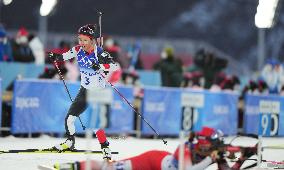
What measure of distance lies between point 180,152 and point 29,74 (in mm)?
11550

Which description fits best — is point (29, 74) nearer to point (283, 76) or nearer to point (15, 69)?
point (15, 69)

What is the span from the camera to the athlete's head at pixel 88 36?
1226cm

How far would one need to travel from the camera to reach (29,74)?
20.0m

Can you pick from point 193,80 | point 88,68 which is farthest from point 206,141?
point 193,80

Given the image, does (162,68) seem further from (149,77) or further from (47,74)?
(47,74)

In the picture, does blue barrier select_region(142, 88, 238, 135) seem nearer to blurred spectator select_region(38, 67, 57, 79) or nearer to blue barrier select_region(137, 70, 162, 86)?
blue barrier select_region(137, 70, 162, 86)

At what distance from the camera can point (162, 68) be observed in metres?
23.1

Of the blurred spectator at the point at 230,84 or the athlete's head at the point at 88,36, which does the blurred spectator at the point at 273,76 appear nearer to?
the blurred spectator at the point at 230,84

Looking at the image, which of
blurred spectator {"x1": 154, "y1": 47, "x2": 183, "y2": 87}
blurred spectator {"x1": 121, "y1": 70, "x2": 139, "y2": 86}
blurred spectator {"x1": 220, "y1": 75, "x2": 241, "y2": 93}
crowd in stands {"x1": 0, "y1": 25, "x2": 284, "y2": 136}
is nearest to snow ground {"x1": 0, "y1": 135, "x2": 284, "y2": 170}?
crowd in stands {"x1": 0, "y1": 25, "x2": 284, "y2": 136}

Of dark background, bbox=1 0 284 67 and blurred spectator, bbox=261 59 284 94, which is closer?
blurred spectator, bbox=261 59 284 94

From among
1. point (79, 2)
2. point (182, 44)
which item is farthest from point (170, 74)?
point (79, 2)

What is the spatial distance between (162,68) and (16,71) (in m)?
5.22

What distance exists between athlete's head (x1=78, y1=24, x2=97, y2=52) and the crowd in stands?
17.9 feet

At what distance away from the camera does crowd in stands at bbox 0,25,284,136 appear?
66.5 ft
